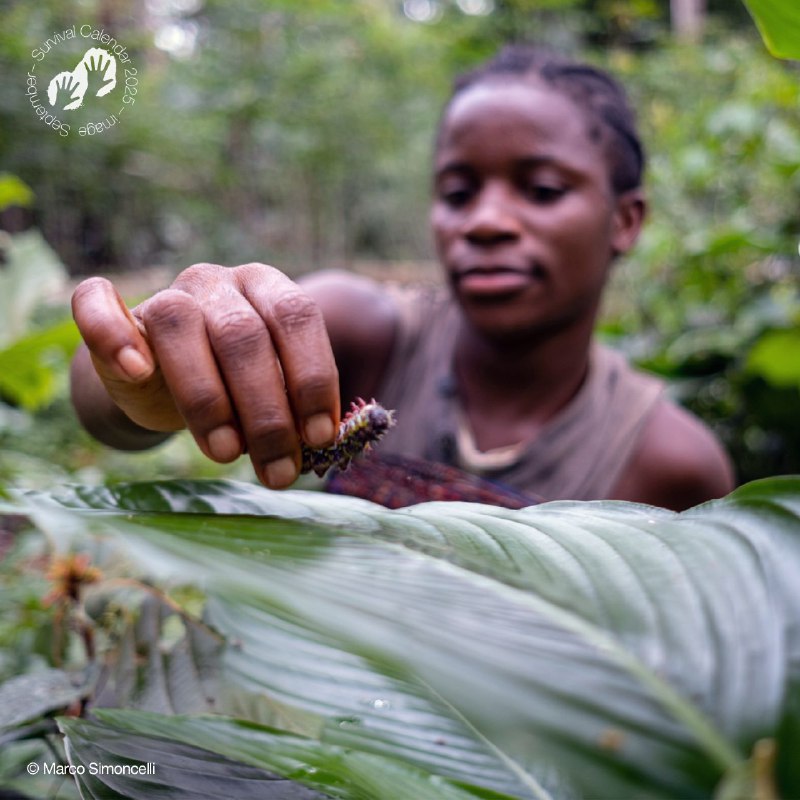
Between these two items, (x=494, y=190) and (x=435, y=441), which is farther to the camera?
(x=435, y=441)

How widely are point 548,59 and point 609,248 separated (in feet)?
0.89

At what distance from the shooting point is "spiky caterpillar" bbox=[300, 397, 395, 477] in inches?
15.2

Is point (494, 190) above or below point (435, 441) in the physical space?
above

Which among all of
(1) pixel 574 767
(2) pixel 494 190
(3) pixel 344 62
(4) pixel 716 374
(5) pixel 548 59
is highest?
(3) pixel 344 62

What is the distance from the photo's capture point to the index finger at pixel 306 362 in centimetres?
35

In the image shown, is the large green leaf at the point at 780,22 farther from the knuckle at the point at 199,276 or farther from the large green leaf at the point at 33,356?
the large green leaf at the point at 33,356

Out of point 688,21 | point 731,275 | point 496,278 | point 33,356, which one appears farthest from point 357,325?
point 688,21

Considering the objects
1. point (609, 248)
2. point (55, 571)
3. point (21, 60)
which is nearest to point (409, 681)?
point (55, 571)

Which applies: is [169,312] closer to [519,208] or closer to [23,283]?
[519,208]

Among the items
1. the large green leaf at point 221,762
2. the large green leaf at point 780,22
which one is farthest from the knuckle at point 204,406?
the large green leaf at point 780,22

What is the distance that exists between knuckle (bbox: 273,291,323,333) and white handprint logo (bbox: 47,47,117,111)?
0.62 meters

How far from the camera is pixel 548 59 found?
1071 mm

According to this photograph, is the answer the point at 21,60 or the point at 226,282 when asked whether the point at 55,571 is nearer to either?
the point at 226,282

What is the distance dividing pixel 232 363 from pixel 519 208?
0.63 meters
